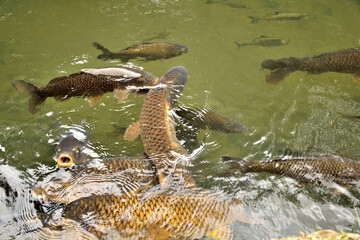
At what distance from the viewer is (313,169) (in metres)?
3.16

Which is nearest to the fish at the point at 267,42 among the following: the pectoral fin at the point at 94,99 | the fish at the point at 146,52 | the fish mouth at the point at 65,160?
the fish at the point at 146,52

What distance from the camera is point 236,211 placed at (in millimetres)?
2807

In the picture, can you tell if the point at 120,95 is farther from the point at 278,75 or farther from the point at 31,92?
the point at 278,75

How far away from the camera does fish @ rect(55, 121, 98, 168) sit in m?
3.16

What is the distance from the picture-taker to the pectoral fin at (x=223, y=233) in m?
2.59

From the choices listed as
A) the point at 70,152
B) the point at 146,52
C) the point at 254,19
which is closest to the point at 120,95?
the point at 146,52

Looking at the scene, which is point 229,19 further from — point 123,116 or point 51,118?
point 51,118

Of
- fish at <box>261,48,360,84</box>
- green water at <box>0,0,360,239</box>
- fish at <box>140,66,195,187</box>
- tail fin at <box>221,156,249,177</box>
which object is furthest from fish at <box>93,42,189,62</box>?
tail fin at <box>221,156,249,177</box>

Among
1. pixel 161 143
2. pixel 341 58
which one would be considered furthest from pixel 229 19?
pixel 161 143

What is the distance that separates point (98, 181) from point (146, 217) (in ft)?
2.20

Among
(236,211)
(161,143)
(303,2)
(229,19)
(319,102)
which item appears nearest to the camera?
(236,211)

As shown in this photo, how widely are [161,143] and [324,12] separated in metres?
5.15

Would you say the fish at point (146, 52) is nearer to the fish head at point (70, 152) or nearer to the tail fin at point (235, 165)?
the fish head at point (70, 152)

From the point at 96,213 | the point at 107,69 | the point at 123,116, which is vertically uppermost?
the point at 107,69
